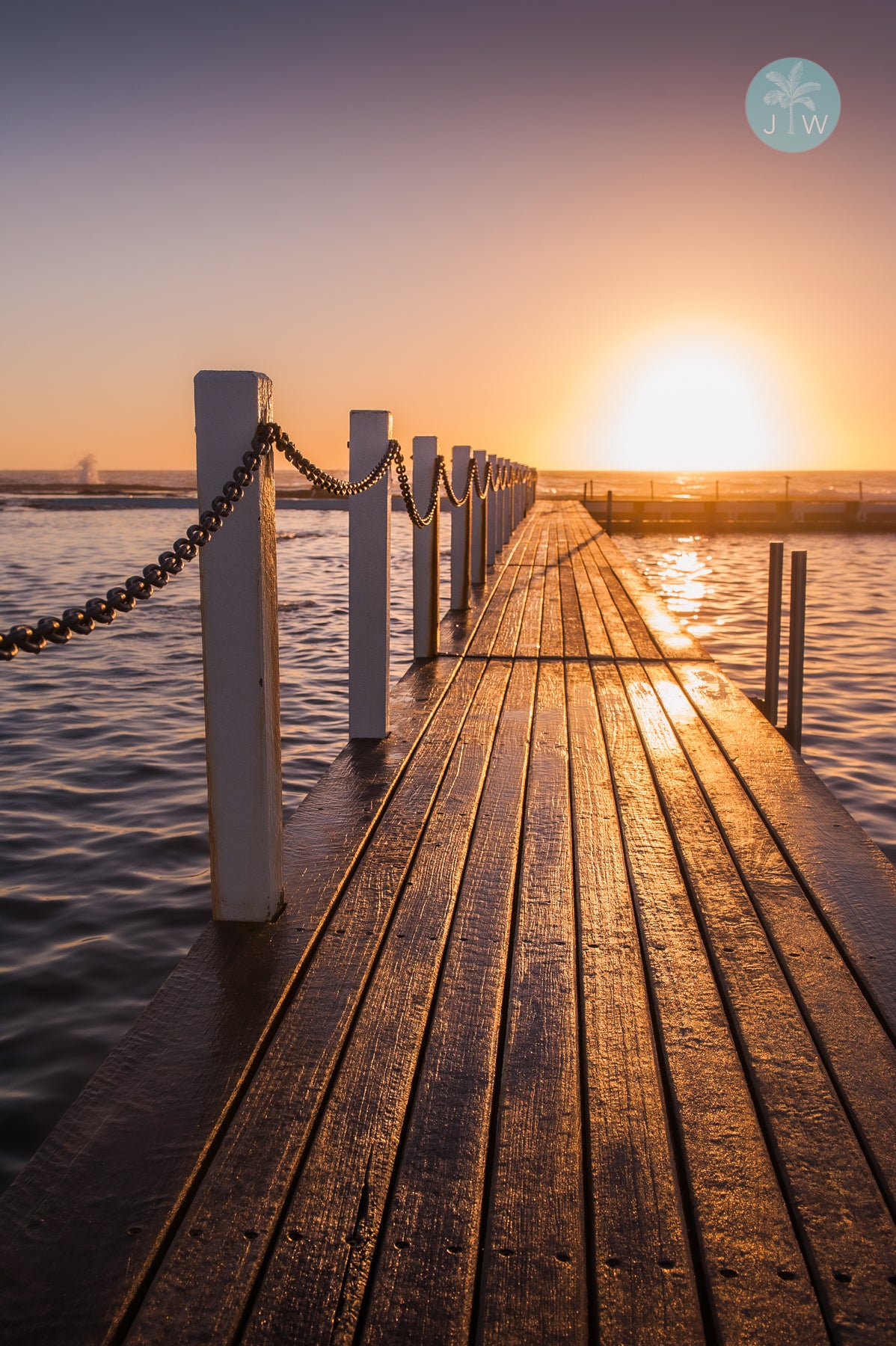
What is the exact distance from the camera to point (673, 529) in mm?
33656

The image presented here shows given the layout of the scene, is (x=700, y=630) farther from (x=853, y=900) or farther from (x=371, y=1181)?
(x=371, y=1181)

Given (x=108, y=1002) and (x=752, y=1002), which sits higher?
(x=752, y=1002)

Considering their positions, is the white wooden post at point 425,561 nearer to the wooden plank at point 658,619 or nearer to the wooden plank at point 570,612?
the wooden plank at point 570,612

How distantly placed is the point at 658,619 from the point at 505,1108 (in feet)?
23.1

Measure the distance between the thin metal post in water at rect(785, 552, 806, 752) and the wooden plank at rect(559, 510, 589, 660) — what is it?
1.36m

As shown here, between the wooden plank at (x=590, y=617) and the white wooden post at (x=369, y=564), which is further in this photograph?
the wooden plank at (x=590, y=617)

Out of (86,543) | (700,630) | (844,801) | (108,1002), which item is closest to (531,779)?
(108,1002)

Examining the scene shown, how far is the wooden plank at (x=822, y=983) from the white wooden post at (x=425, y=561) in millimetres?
2824

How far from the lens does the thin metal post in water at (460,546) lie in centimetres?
888

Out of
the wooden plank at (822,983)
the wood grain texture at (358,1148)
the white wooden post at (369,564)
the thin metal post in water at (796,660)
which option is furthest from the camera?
the thin metal post in water at (796,660)

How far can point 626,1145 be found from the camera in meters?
1.80

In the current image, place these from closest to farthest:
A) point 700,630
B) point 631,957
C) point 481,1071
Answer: point 481,1071 → point 631,957 → point 700,630

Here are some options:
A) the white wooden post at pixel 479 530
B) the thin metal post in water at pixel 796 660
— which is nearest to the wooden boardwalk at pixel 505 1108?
A: the thin metal post in water at pixel 796 660

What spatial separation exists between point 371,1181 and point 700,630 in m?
11.9
